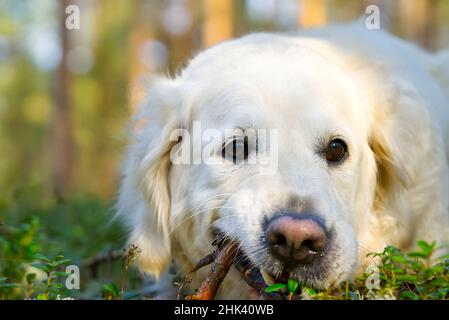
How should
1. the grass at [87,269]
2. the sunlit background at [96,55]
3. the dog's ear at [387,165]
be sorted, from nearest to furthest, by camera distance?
the grass at [87,269]
the dog's ear at [387,165]
the sunlit background at [96,55]

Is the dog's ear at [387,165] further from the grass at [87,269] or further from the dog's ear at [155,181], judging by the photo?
the dog's ear at [155,181]

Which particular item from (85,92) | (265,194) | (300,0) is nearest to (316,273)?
(265,194)

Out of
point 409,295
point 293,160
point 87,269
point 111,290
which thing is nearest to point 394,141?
point 293,160

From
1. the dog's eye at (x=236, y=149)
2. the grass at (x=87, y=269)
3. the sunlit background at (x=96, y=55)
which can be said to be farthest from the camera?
the sunlit background at (x=96, y=55)

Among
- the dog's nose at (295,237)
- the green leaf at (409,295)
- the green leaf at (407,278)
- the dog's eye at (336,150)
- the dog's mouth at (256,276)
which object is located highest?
the dog's eye at (336,150)

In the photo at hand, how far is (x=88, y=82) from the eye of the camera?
32062mm

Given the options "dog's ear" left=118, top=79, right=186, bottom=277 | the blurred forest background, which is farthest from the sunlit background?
"dog's ear" left=118, top=79, right=186, bottom=277

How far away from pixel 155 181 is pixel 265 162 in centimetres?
90

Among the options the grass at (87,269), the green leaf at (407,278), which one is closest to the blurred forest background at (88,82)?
the grass at (87,269)

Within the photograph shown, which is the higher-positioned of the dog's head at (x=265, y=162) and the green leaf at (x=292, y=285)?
the dog's head at (x=265, y=162)

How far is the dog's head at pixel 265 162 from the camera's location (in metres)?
3.22

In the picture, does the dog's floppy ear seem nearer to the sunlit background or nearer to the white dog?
the white dog

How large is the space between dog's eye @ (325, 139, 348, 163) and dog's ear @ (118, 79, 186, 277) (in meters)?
0.99

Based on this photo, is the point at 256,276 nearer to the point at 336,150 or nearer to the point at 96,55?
the point at 336,150
